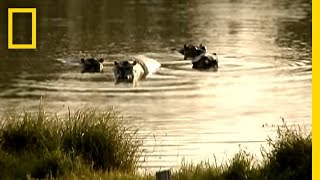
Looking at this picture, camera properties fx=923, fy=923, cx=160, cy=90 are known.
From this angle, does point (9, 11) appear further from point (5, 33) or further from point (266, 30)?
point (266, 30)

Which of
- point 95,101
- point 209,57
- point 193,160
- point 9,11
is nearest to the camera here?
point 193,160

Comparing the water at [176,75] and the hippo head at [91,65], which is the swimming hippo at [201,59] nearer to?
the water at [176,75]

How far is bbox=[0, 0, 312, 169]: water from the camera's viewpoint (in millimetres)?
12789

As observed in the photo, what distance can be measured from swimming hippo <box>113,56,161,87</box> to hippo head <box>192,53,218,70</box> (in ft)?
3.14

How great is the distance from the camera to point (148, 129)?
1283cm

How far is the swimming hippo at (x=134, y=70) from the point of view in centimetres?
1900

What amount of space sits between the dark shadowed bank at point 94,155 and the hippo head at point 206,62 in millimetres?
11347

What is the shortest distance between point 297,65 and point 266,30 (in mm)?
7470

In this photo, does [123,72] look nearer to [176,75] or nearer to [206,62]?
[176,75]

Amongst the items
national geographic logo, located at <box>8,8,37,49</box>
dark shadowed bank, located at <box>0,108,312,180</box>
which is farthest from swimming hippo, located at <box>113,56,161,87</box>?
dark shadowed bank, located at <box>0,108,312,180</box>

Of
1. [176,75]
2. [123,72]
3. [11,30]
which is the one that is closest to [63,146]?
[123,72]

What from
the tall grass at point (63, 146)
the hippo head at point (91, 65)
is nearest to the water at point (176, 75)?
the hippo head at point (91, 65)

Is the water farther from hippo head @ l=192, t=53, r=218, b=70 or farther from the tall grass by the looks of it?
the tall grass

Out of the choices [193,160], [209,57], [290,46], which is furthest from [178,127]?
[290,46]
